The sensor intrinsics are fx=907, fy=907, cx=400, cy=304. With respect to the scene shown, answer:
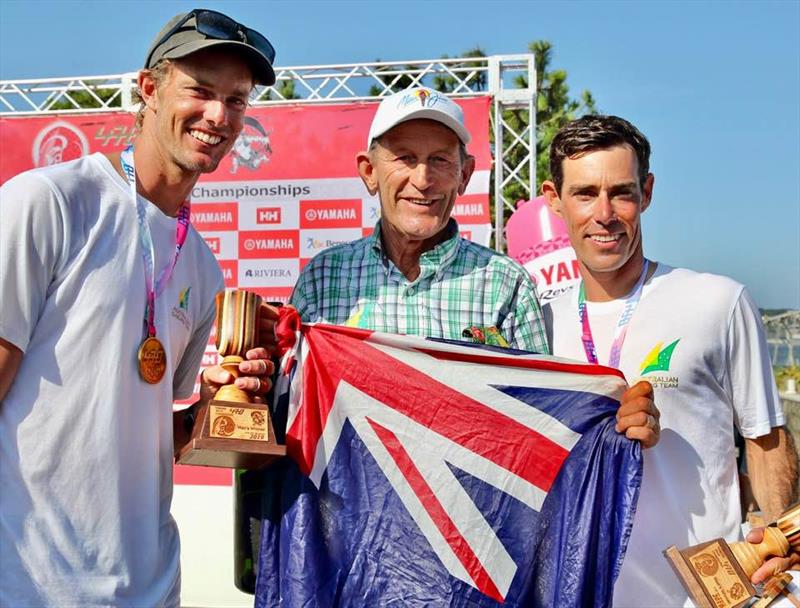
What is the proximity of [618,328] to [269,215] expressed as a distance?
475cm

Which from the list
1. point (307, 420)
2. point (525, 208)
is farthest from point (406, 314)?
point (525, 208)

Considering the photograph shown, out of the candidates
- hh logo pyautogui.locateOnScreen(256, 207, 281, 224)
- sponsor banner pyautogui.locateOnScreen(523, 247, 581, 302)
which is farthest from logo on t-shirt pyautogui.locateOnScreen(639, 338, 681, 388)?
hh logo pyautogui.locateOnScreen(256, 207, 281, 224)

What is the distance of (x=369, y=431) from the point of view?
2.68 metres

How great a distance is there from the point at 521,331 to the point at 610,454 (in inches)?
19.3

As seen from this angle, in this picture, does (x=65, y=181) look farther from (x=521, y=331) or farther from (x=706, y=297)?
(x=706, y=297)

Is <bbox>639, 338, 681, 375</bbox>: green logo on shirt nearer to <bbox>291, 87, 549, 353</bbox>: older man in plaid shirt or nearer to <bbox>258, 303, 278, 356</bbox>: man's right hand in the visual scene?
<bbox>291, 87, 549, 353</bbox>: older man in plaid shirt

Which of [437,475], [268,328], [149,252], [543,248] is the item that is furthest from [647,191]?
[543,248]

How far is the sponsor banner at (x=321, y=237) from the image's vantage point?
22.9ft

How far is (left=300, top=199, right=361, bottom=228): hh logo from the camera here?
6951 millimetres

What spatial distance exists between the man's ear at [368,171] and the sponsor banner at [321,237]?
3.97 m

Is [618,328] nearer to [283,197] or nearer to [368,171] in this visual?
[368,171]

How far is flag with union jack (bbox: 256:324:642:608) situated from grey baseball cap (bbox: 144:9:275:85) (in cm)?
82

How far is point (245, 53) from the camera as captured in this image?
2.53m

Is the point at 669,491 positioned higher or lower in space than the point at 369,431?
lower
